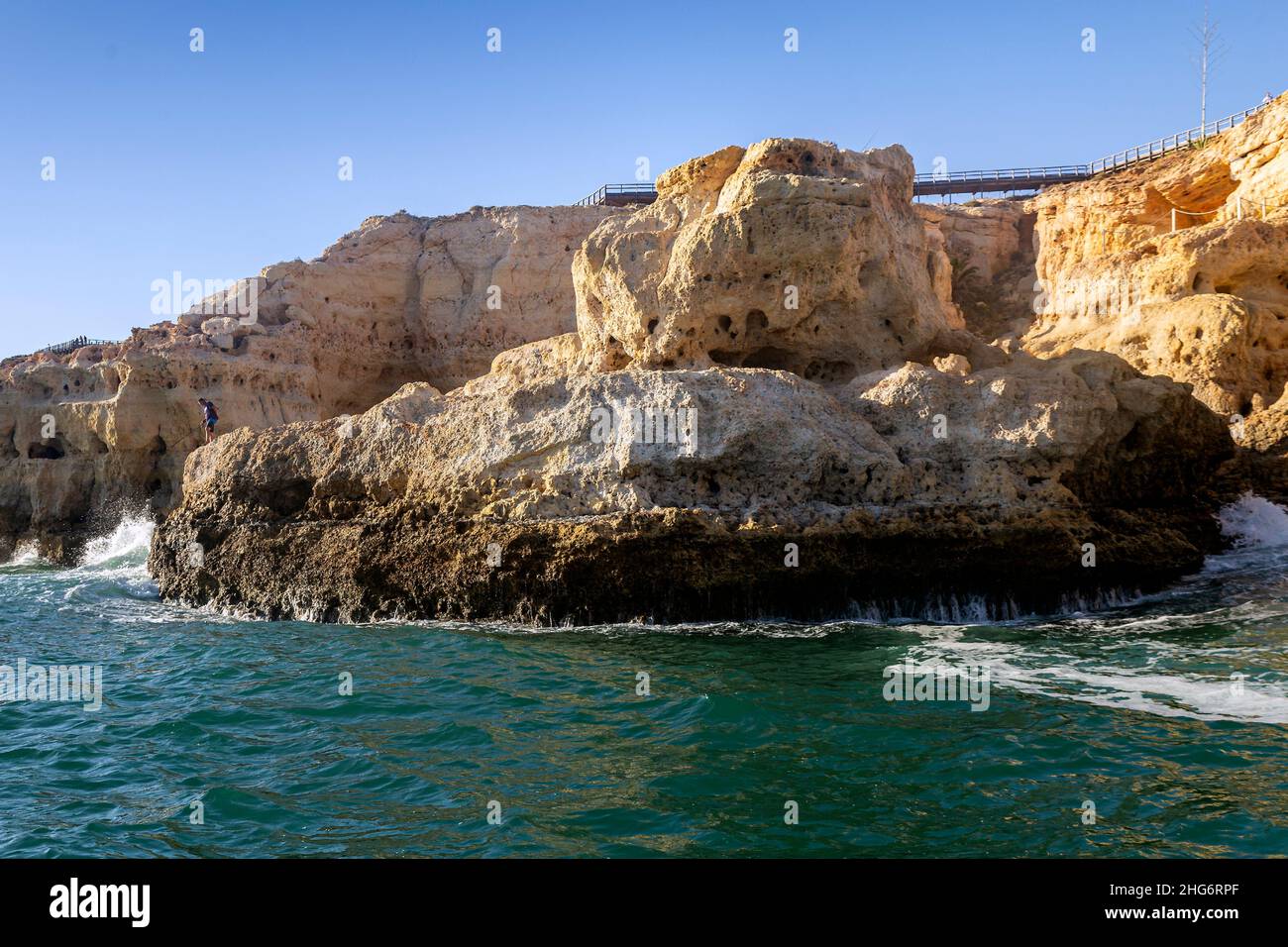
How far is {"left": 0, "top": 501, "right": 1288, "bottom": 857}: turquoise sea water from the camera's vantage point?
5891 mm

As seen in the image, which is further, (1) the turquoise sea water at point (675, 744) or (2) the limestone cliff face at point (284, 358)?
(2) the limestone cliff face at point (284, 358)

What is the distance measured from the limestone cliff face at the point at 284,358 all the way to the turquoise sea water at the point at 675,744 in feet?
43.5

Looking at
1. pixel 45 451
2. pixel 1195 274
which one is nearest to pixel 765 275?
pixel 1195 274

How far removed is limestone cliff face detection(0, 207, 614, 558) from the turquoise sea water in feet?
43.5

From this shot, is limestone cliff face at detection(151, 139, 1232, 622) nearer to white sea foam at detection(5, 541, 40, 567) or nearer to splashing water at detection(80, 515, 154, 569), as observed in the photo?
splashing water at detection(80, 515, 154, 569)

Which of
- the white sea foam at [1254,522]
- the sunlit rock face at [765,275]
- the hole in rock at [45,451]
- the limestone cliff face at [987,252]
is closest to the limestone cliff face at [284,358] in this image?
the hole in rock at [45,451]

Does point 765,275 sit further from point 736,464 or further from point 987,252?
point 987,252

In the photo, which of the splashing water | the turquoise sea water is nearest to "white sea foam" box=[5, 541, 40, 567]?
the splashing water

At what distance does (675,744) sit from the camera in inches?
289

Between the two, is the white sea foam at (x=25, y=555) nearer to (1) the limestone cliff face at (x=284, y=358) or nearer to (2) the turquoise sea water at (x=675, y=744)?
(1) the limestone cliff face at (x=284, y=358)

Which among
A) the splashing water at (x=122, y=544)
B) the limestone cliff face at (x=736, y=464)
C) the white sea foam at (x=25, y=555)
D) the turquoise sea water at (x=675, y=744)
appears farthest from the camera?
the white sea foam at (x=25, y=555)

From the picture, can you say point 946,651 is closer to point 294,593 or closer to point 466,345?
point 294,593

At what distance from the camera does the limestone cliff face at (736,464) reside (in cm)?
1148
